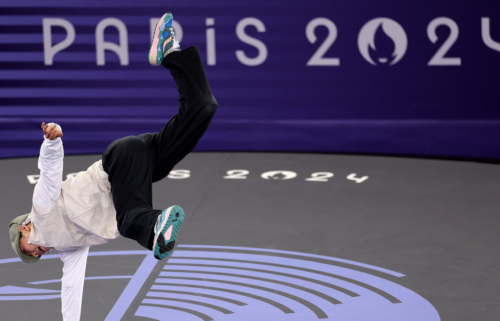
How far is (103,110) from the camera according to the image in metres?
8.51

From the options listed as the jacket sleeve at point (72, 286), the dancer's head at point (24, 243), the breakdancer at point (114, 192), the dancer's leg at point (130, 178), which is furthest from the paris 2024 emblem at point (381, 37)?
the dancer's head at point (24, 243)

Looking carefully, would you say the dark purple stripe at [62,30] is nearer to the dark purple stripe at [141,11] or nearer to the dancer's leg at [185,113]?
the dark purple stripe at [141,11]

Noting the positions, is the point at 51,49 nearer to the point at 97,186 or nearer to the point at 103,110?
the point at 103,110

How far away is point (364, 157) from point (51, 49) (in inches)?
156

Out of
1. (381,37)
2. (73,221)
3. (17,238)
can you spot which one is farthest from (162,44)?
(381,37)

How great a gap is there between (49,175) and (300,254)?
2.20m

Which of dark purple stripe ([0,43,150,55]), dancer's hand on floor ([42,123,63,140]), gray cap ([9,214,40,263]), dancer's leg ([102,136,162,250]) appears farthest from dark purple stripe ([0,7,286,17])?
dancer's hand on floor ([42,123,63,140])

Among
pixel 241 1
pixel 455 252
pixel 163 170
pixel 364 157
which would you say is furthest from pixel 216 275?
pixel 241 1

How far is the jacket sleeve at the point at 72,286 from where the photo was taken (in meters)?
3.57

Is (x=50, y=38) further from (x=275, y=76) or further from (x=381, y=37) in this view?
(x=381, y=37)

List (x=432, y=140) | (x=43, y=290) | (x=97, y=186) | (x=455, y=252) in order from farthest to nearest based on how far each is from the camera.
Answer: (x=432, y=140)
(x=455, y=252)
(x=43, y=290)
(x=97, y=186)

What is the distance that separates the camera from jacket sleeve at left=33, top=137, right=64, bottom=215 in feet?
10.7

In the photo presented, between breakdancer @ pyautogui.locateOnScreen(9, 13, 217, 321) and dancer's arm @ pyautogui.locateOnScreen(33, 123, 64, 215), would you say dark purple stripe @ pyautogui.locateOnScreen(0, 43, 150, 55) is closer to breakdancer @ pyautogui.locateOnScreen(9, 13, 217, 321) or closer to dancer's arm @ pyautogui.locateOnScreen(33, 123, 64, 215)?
breakdancer @ pyautogui.locateOnScreen(9, 13, 217, 321)

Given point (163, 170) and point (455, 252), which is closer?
point (163, 170)
